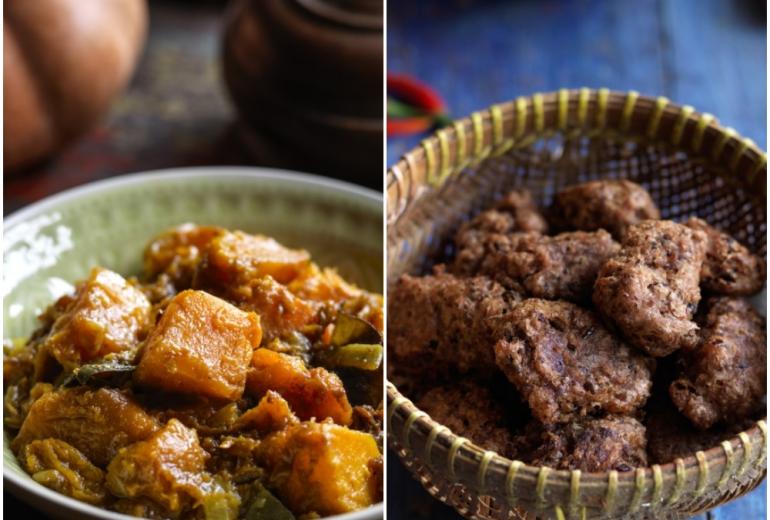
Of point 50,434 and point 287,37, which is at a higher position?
point 287,37

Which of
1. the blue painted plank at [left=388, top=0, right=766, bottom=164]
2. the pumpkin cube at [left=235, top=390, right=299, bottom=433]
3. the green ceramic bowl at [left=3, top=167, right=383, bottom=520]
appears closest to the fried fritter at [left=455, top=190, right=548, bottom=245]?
the green ceramic bowl at [left=3, top=167, right=383, bottom=520]

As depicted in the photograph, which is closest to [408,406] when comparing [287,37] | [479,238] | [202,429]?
[202,429]

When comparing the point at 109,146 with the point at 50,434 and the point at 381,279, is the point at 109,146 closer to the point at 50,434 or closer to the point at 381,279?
the point at 381,279

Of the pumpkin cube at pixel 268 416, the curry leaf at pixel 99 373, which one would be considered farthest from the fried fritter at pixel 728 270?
the curry leaf at pixel 99 373

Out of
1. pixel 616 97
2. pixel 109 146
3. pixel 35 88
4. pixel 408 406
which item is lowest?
pixel 109 146

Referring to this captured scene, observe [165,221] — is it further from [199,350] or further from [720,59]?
[720,59]

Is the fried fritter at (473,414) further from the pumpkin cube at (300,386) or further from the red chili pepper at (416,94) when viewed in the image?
the red chili pepper at (416,94)

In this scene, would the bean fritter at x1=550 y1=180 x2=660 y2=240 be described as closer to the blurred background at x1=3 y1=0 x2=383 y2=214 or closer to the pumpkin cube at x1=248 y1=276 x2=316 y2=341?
the pumpkin cube at x1=248 y1=276 x2=316 y2=341
